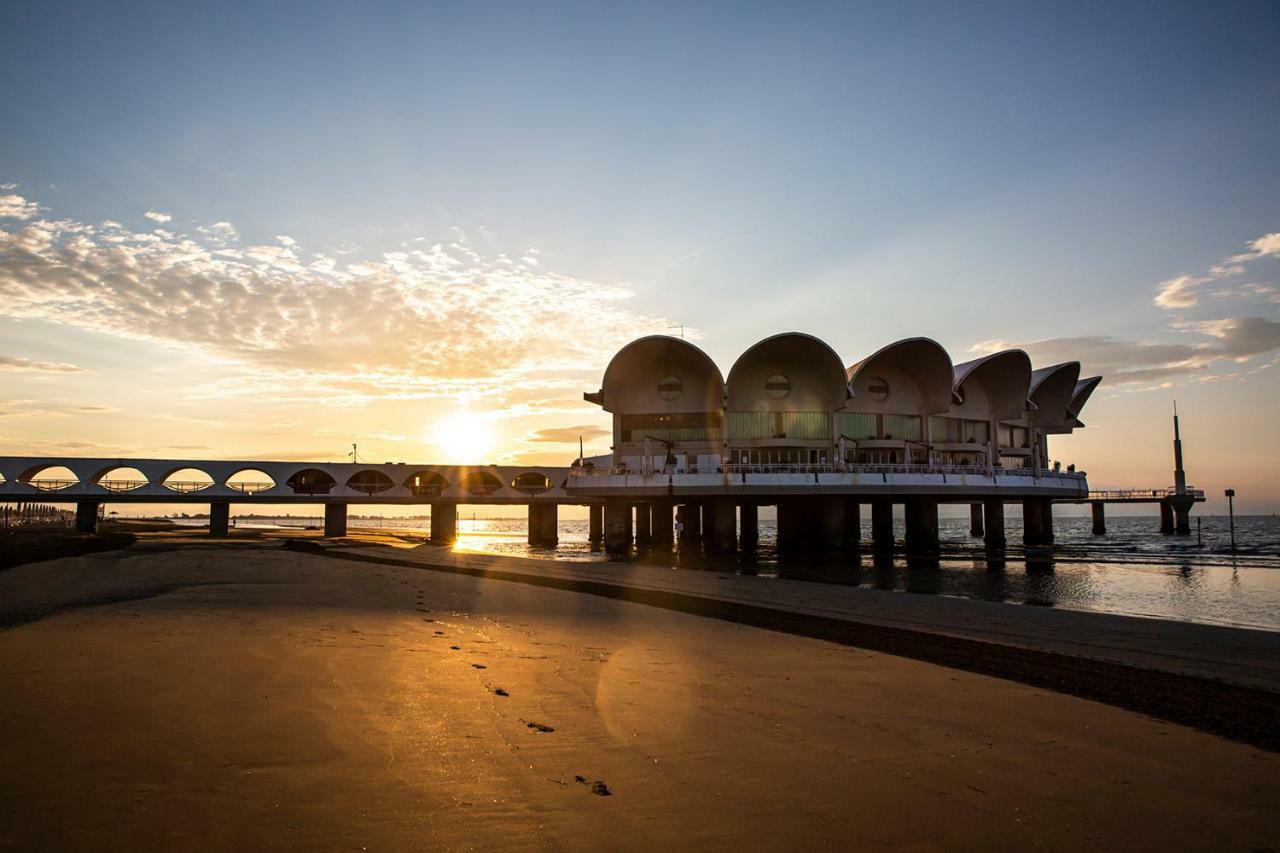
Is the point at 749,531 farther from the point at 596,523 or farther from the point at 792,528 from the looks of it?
the point at 596,523

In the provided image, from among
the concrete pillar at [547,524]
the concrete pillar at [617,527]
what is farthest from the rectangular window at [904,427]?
the concrete pillar at [547,524]

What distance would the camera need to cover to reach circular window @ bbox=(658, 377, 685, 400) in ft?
168

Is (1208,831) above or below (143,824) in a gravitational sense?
below

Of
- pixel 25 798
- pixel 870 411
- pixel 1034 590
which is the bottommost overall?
pixel 1034 590

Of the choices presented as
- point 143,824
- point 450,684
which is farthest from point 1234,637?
point 143,824

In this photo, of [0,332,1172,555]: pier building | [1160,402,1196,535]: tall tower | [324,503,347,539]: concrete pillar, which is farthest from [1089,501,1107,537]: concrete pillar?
[324,503,347,539]: concrete pillar

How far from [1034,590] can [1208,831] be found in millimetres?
21621

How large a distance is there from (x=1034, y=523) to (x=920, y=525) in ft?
32.0

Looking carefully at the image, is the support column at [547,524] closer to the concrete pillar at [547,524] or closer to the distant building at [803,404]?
the concrete pillar at [547,524]

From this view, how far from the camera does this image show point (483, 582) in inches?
865

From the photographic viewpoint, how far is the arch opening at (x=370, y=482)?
68.8m

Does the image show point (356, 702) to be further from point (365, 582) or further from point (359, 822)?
point (365, 582)

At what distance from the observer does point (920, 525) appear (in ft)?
177

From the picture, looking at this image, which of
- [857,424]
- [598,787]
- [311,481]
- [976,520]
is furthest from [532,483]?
[598,787]
